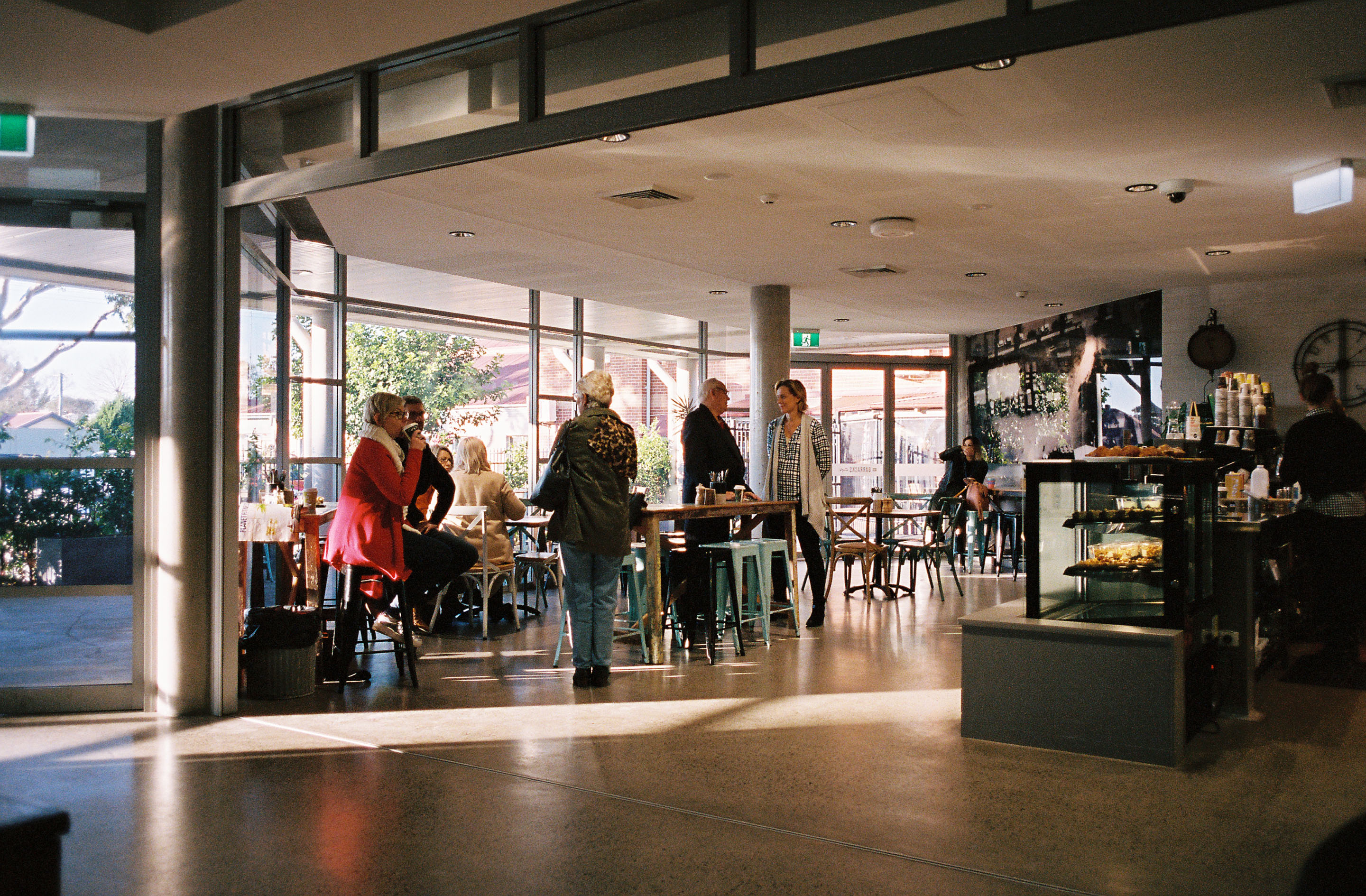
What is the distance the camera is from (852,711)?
521cm

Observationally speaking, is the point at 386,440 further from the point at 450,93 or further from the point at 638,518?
the point at 450,93

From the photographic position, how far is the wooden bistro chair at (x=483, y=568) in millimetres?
7430

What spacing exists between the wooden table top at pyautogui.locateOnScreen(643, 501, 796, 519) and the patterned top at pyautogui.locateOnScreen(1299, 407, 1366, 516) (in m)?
3.27

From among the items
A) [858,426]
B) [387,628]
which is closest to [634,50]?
[387,628]

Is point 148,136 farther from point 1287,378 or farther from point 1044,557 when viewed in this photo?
point 1287,378

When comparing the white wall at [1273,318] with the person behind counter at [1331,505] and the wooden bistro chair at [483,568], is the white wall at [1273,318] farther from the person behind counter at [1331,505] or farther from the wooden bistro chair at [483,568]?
the wooden bistro chair at [483,568]

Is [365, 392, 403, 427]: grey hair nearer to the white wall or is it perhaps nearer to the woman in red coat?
the woman in red coat

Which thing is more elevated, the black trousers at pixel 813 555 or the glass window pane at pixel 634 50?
the glass window pane at pixel 634 50

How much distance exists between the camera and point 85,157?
5.20m

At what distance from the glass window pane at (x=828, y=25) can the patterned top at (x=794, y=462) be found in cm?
423

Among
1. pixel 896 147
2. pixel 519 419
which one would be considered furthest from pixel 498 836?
pixel 519 419

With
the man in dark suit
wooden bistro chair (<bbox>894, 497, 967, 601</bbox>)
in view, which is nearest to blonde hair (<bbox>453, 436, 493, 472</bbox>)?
the man in dark suit

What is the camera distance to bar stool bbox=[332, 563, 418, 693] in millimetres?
5734

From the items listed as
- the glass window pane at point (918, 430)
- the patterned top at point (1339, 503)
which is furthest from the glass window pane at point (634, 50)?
the glass window pane at point (918, 430)
